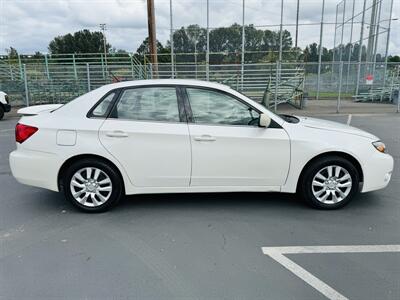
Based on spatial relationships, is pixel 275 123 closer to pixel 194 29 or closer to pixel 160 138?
pixel 160 138

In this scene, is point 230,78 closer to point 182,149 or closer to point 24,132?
point 182,149

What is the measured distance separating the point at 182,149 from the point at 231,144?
559 millimetres

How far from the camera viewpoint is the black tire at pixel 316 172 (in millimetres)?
3906

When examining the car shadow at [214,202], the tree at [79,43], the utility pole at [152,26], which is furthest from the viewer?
the tree at [79,43]

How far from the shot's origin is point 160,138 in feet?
12.4

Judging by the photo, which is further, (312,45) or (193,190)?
(312,45)

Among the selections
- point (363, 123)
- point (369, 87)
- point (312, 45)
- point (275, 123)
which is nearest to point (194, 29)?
point (312, 45)

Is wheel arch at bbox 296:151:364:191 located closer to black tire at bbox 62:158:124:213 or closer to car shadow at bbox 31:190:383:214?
car shadow at bbox 31:190:383:214

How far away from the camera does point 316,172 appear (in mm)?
3932

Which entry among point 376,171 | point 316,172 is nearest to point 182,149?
point 316,172

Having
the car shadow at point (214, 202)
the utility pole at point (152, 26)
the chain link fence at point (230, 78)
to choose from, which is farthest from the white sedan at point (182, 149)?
the utility pole at point (152, 26)

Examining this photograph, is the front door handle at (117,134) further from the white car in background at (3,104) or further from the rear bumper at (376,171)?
the white car in background at (3,104)

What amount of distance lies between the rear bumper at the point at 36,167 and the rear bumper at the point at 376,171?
359 centimetres

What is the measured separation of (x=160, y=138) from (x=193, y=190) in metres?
0.75
